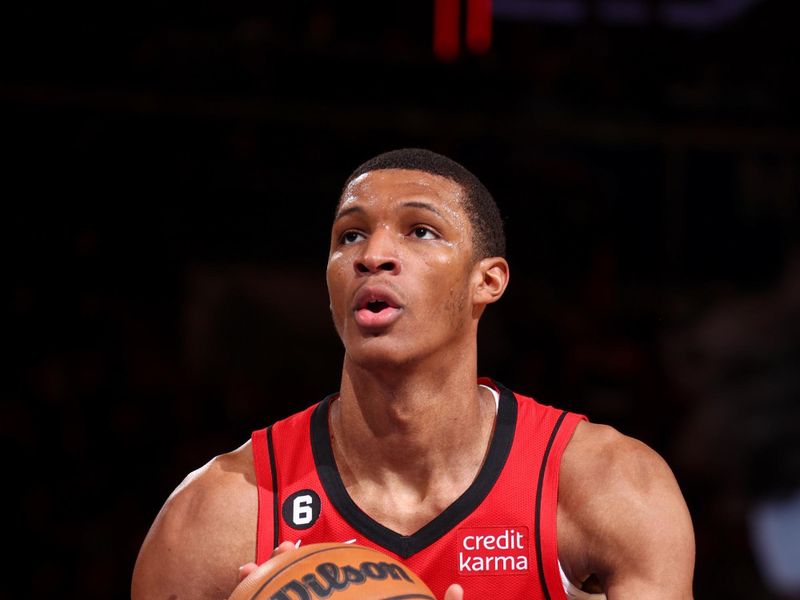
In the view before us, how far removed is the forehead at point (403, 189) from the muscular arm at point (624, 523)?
0.72 m

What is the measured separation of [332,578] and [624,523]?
735 millimetres

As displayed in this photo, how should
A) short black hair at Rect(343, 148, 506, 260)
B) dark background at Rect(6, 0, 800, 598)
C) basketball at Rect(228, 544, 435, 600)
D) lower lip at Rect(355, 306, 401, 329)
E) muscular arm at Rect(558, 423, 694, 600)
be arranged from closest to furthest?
1. basketball at Rect(228, 544, 435, 600)
2. muscular arm at Rect(558, 423, 694, 600)
3. lower lip at Rect(355, 306, 401, 329)
4. short black hair at Rect(343, 148, 506, 260)
5. dark background at Rect(6, 0, 800, 598)

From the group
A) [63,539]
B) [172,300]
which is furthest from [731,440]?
[63,539]

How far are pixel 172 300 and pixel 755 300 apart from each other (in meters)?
3.55

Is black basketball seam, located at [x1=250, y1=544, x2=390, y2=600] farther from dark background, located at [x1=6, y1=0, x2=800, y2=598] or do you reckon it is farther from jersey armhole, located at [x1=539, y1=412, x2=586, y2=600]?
dark background, located at [x1=6, y1=0, x2=800, y2=598]

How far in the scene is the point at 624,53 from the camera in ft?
22.5

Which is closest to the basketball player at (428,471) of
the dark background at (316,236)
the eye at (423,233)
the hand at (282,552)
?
the eye at (423,233)

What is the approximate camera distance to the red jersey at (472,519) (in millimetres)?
2549

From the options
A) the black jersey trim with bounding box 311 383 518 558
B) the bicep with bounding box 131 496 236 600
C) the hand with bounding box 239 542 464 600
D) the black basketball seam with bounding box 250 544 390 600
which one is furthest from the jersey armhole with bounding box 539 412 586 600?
the bicep with bounding box 131 496 236 600

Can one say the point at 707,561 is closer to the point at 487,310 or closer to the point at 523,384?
the point at 523,384

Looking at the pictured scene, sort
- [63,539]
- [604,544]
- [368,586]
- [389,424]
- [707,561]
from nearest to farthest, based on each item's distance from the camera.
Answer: [368,586]
[604,544]
[389,424]
[63,539]
[707,561]

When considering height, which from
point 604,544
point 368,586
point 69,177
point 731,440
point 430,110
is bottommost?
point 368,586

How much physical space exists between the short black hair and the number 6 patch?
0.75 meters

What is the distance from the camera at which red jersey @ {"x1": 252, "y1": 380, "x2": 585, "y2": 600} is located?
8.36 ft
